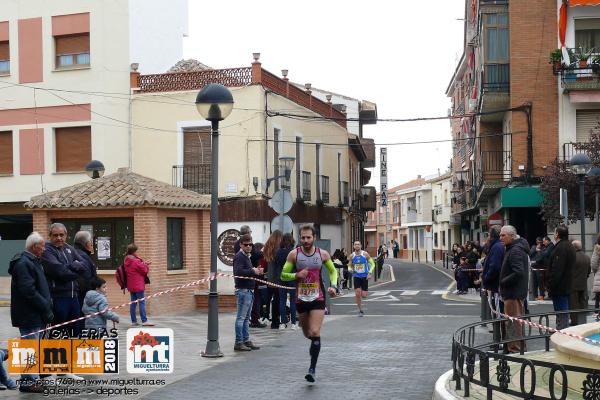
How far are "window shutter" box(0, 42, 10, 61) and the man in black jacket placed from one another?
24.9 meters

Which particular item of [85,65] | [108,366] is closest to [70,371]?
[108,366]

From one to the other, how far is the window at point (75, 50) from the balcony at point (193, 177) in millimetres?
5240

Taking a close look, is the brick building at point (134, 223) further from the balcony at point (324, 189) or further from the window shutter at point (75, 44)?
the balcony at point (324, 189)

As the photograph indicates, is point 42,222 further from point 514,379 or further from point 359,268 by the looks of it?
point 514,379

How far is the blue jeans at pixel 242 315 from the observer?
1364 cm

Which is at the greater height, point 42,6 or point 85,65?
point 42,6

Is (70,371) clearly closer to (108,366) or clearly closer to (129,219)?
(108,366)

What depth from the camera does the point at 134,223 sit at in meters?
20.0

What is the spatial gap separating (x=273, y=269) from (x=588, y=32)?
59.4 feet

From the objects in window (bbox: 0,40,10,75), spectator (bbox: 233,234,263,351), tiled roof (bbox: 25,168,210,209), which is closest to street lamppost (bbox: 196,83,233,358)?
spectator (bbox: 233,234,263,351)

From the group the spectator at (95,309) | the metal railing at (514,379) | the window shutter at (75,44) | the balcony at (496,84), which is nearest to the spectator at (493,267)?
the metal railing at (514,379)

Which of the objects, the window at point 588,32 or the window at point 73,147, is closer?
the window at point 588,32

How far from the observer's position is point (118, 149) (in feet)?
105

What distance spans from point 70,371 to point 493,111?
962 inches
